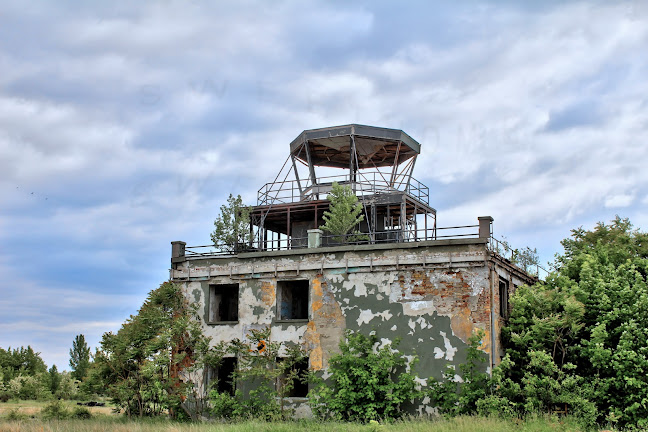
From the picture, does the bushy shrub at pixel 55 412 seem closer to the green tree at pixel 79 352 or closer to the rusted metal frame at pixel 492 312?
the rusted metal frame at pixel 492 312

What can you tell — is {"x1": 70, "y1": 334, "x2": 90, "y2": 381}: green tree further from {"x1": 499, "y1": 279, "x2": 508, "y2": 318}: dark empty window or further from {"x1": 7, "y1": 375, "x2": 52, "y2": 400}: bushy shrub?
{"x1": 499, "y1": 279, "x2": 508, "y2": 318}: dark empty window

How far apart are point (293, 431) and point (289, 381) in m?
3.18

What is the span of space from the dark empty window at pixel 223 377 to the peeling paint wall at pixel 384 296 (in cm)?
115

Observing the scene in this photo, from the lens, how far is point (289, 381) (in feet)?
72.6

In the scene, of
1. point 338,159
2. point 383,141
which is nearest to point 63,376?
point 338,159

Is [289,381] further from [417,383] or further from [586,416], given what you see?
[586,416]

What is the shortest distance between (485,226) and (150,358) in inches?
530

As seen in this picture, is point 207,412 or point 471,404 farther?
point 207,412

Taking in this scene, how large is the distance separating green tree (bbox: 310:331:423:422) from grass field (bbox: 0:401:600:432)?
0.88m

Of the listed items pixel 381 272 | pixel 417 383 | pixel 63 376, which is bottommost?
pixel 63 376

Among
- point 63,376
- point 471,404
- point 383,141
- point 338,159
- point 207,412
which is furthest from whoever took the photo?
point 63,376

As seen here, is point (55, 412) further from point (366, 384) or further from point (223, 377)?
point (366, 384)

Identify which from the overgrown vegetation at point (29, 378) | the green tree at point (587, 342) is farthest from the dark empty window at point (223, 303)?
the overgrown vegetation at point (29, 378)

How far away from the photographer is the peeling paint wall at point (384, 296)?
2114cm
